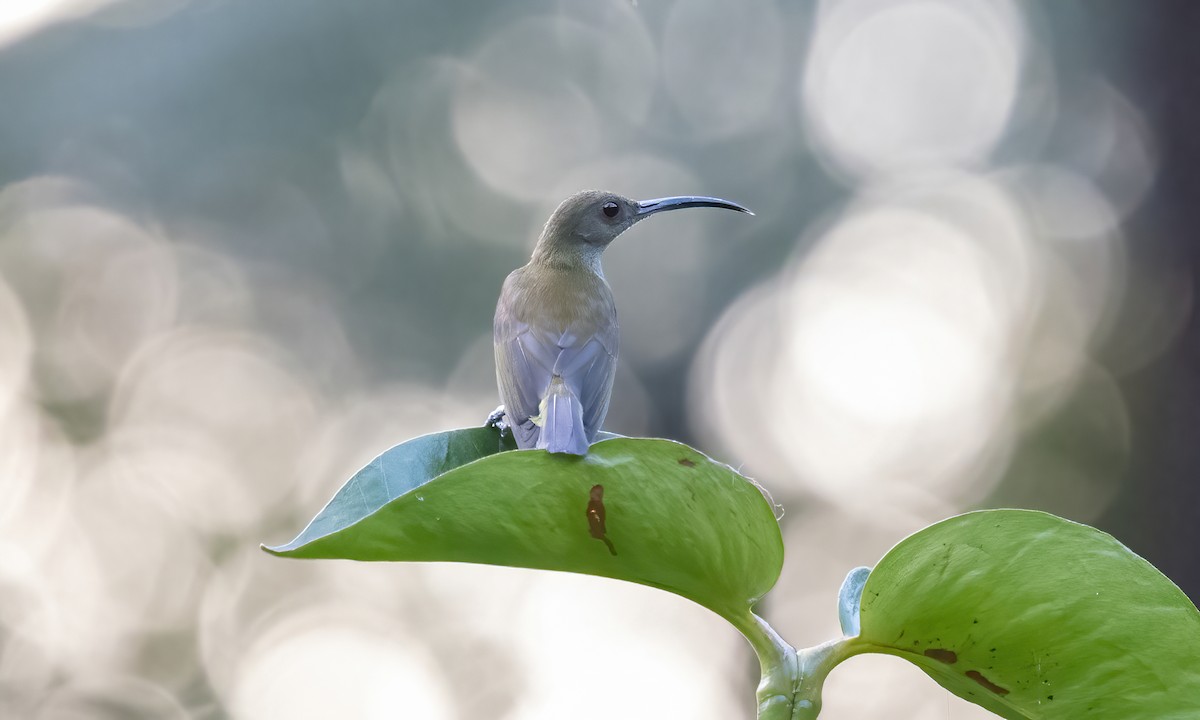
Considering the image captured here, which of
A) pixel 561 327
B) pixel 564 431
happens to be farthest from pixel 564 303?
pixel 564 431

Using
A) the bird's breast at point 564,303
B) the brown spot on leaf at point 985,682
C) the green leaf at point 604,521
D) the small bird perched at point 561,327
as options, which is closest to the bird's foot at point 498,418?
the small bird perched at point 561,327

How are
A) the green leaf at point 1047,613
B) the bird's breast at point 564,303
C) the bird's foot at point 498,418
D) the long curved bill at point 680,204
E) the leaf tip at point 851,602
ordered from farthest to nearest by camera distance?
the long curved bill at point 680,204 → the bird's breast at point 564,303 → the bird's foot at point 498,418 → the leaf tip at point 851,602 → the green leaf at point 1047,613

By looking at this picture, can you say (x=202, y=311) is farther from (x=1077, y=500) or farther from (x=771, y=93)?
(x=1077, y=500)

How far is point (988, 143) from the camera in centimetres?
972

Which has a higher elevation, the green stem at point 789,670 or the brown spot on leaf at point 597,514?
the brown spot on leaf at point 597,514

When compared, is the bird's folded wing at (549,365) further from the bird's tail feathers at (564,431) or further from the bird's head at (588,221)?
the bird's head at (588,221)

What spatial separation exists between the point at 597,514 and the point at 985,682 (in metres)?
0.46

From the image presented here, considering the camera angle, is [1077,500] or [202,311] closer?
[1077,500]

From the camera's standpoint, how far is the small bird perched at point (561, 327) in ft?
8.85

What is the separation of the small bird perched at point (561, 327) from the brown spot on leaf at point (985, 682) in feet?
3.04

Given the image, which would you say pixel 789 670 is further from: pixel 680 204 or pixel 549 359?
pixel 680 204

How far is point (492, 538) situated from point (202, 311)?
8851 millimetres

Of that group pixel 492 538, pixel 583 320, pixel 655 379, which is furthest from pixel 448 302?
pixel 492 538

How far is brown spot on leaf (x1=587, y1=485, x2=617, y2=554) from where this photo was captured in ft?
4.06
